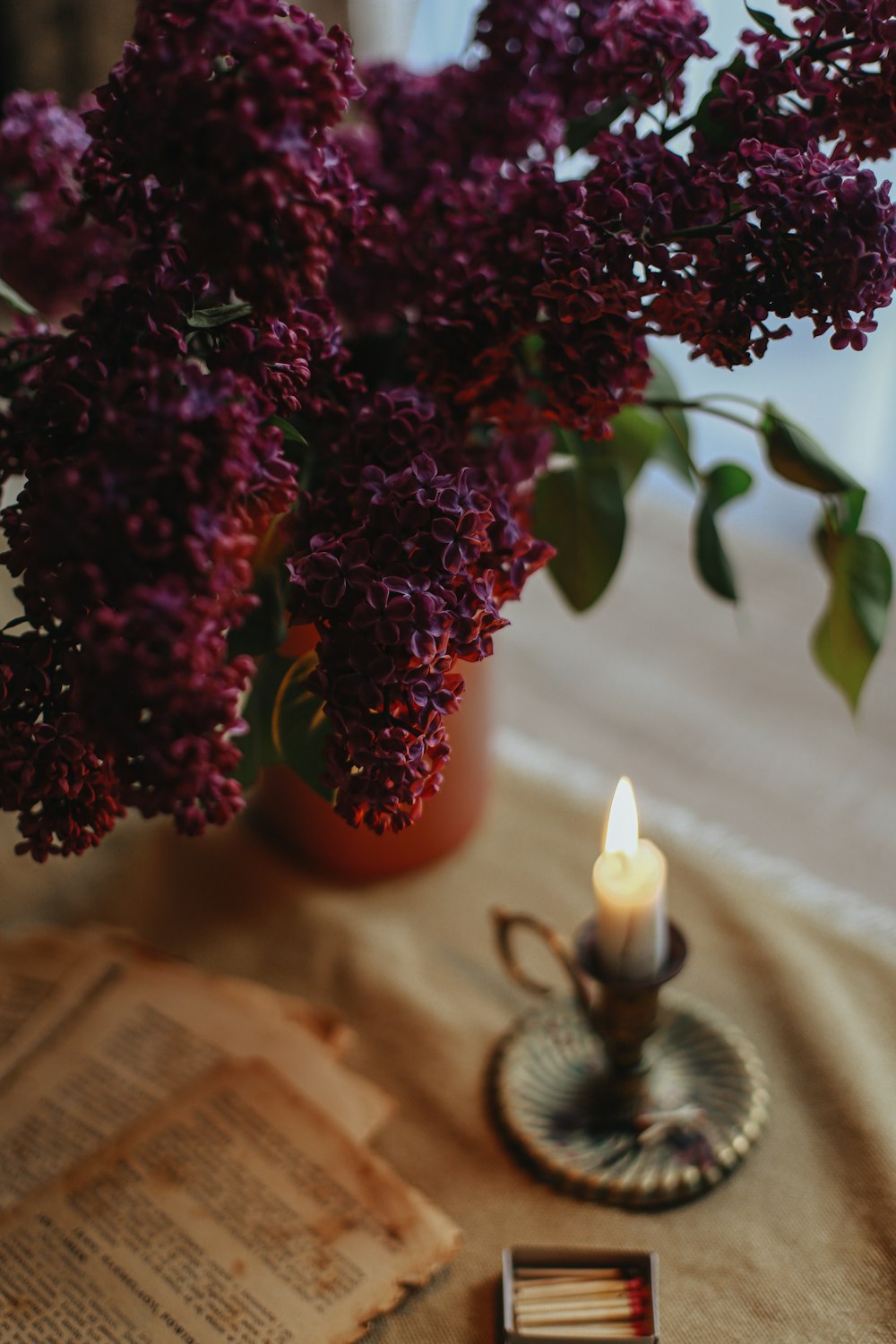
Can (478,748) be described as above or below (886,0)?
below

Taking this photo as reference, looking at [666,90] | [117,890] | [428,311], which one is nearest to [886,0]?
[666,90]

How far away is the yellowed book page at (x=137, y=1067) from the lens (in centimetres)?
61

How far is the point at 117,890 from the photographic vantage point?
789 mm

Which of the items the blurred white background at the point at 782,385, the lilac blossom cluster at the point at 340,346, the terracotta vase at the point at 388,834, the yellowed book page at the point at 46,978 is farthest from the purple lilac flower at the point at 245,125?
the blurred white background at the point at 782,385

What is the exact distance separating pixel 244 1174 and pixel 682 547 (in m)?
0.80

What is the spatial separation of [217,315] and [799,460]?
0.93 feet

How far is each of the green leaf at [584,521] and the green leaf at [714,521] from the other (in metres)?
0.06

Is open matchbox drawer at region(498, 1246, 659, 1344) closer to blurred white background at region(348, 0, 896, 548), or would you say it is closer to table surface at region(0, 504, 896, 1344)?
table surface at region(0, 504, 896, 1344)

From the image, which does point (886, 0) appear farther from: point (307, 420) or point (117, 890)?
point (117, 890)

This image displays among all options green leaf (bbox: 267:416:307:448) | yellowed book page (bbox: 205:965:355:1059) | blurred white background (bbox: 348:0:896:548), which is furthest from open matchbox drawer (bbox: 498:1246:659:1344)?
blurred white background (bbox: 348:0:896:548)

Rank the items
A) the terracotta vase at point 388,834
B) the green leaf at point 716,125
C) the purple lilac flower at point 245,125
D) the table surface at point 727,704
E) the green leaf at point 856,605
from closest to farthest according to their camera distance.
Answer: the purple lilac flower at point 245,125, the green leaf at point 716,125, the green leaf at point 856,605, the terracotta vase at point 388,834, the table surface at point 727,704

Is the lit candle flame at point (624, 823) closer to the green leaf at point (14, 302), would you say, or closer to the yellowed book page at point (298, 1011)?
the yellowed book page at point (298, 1011)

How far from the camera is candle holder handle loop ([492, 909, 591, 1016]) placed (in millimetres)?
628

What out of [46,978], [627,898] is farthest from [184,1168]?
[627,898]
